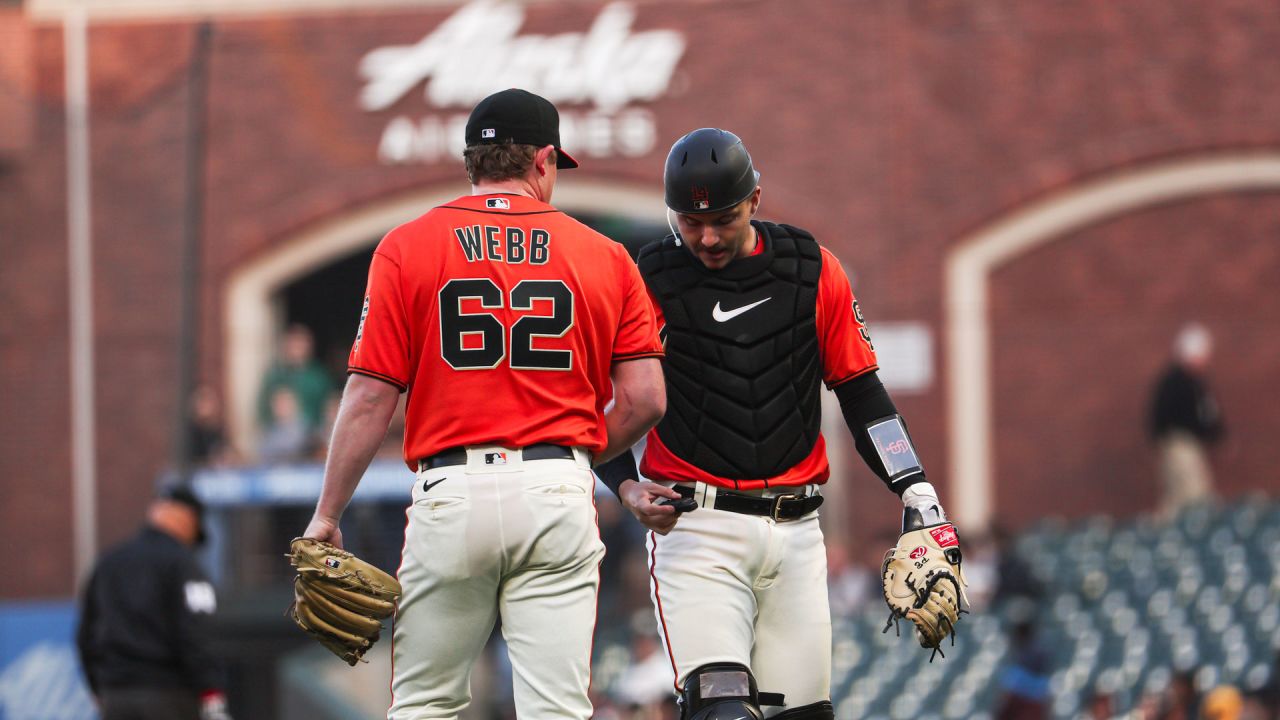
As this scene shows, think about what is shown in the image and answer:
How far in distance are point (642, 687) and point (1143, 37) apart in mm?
11334

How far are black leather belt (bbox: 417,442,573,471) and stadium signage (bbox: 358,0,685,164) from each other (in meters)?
15.5

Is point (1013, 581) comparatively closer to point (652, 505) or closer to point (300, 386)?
point (300, 386)

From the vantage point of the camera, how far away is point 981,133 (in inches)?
778

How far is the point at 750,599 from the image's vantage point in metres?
5.31

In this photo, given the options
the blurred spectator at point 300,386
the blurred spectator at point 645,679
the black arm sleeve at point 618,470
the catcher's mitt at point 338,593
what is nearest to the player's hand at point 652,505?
the black arm sleeve at point 618,470

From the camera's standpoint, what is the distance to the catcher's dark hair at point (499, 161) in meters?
4.90

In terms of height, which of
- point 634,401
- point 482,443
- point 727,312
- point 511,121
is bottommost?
point 482,443

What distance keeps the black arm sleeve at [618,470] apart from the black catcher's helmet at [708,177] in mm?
804

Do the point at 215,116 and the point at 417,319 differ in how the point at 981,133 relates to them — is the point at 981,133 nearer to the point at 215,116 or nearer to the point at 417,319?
the point at 215,116

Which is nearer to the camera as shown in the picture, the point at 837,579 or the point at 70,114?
the point at 837,579

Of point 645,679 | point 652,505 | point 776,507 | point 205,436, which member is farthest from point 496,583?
point 205,436

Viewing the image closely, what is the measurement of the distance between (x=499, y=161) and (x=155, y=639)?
15.3 ft

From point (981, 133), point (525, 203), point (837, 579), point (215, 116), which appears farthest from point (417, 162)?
point (525, 203)

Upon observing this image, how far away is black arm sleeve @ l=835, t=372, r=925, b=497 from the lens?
5441 mm
